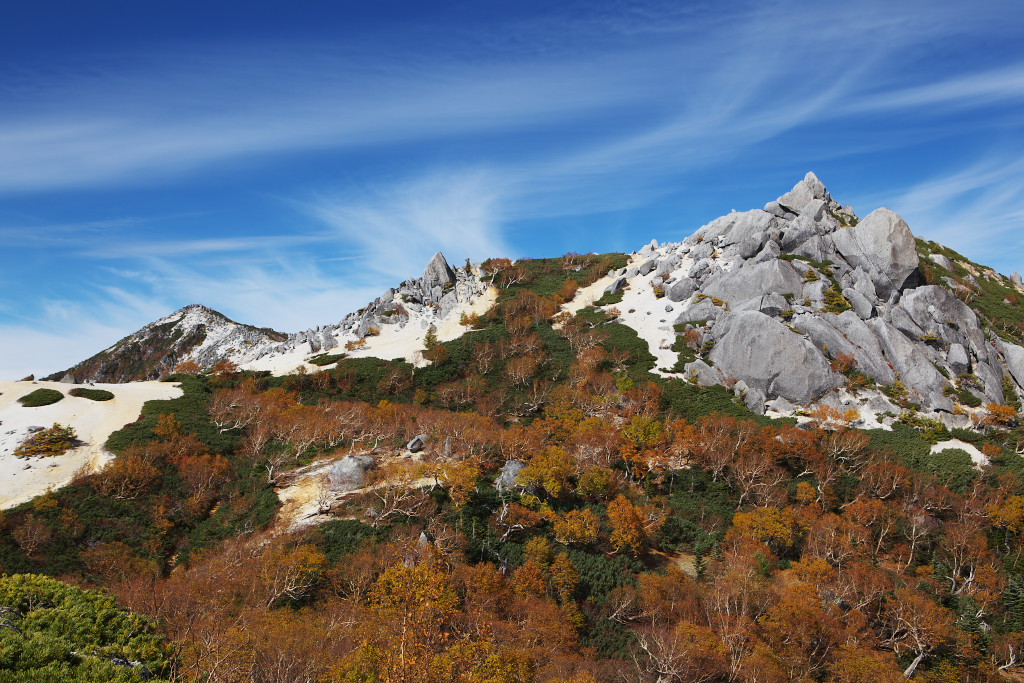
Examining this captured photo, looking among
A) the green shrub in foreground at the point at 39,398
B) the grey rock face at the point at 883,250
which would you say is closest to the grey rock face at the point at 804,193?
the grey rock face at the point at 883,250

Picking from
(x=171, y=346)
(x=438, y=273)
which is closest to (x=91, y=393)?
(x=438, y=273)

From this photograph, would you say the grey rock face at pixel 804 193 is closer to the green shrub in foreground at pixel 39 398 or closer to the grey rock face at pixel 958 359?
the grey rock face at pixel 958 359

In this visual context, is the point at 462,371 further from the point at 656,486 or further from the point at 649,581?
the point at 649,581

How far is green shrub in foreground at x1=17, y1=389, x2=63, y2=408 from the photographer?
152ft

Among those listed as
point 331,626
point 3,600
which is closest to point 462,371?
point 331,626

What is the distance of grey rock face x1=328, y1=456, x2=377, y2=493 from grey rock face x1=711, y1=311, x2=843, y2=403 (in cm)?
4548

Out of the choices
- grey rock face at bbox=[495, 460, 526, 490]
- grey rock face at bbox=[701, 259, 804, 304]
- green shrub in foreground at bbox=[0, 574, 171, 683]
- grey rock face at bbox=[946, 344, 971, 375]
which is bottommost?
green shrub in foreground at bbox=[0, 574, 171, 683]

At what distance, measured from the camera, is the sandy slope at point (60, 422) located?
121 ft

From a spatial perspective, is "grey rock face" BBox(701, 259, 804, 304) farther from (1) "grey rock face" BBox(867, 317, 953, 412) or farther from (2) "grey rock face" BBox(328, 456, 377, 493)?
(2) "grey rock face" BBox(328, 456, 377, 493)

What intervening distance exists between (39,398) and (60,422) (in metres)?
5.70

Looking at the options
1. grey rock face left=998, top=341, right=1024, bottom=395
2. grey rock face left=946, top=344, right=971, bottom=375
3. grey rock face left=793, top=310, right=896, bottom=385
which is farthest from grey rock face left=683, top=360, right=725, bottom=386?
grey rock face left=998, top=341, right=1024, bottom=395

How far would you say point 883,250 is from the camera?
217 ft

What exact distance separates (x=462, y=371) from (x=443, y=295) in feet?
87.3

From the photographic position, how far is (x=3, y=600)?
1823cm
